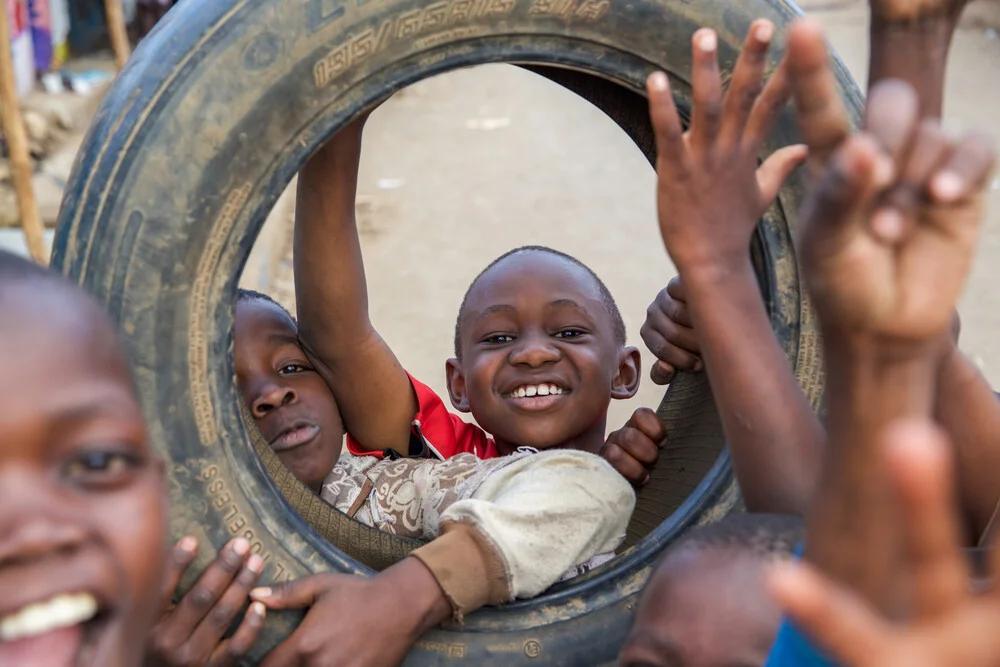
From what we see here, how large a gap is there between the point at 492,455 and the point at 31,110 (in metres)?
4.93

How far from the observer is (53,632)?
1.09 metres

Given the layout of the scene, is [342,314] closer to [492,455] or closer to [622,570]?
[492,455]

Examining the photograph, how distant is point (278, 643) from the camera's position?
1.66 meters

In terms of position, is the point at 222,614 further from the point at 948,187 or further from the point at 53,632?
the point at 948,187

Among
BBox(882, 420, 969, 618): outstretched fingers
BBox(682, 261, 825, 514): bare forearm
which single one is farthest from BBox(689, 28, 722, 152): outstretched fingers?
BBox(882, 420, 969, 618): outstretched fingers

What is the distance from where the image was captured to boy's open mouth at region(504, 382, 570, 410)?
2213 mm

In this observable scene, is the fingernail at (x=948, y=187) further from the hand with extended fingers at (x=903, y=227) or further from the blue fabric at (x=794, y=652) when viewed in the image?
the blue fabric at (x=794, y=652)

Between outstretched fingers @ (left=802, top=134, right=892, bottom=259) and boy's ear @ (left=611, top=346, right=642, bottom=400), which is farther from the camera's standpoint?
boy's ear @ (left=611, top=346, right=642, bottom=400)

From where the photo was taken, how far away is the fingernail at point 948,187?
833 millimetres

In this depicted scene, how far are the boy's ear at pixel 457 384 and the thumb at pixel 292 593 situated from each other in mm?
830

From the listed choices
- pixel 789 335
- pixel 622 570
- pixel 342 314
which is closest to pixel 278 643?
pixel 622 570

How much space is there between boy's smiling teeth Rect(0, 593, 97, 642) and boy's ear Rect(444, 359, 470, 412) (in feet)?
4.59

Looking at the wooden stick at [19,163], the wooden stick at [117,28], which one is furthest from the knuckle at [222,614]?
the wooden stick at [117,28]

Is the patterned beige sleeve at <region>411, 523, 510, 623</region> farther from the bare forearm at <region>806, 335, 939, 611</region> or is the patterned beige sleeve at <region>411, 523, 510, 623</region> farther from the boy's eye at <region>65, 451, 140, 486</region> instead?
the bare forearm at <region>806, 335, 939, 611</region>
